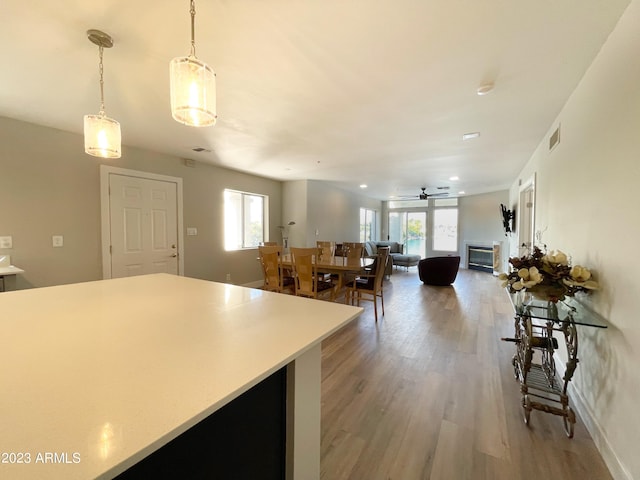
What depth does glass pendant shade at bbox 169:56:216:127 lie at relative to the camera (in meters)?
1.25

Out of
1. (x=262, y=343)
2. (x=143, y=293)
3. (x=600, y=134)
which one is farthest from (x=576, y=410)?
(x=143, y=293)

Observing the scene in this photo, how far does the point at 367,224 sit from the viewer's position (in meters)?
9.61

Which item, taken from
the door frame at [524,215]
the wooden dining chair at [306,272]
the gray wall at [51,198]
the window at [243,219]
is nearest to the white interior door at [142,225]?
the gray wall at [51,198]

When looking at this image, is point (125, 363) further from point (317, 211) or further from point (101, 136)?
point (317, 211)

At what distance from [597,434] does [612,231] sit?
47.7 inches

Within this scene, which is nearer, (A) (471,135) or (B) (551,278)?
(B) (551,278)

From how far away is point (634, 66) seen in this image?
1384 millimetres

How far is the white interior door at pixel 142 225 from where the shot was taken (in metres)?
3.64

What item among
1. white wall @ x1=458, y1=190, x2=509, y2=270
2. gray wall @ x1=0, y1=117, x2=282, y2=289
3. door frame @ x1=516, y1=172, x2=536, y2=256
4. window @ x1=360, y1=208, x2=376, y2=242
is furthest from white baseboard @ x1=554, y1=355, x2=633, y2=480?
window @ x1=360, y1=208, x2=376, y2=242

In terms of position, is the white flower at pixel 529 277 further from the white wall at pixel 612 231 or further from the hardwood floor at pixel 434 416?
the hardwood floor at pixel 434 416

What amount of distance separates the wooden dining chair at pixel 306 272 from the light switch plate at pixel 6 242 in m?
2.95

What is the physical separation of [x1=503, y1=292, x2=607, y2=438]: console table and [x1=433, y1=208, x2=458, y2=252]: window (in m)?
7.40

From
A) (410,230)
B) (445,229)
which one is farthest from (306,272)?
(410,230)

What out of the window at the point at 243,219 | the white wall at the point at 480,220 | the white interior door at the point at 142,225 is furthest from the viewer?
the white wall at the point at 480,220
